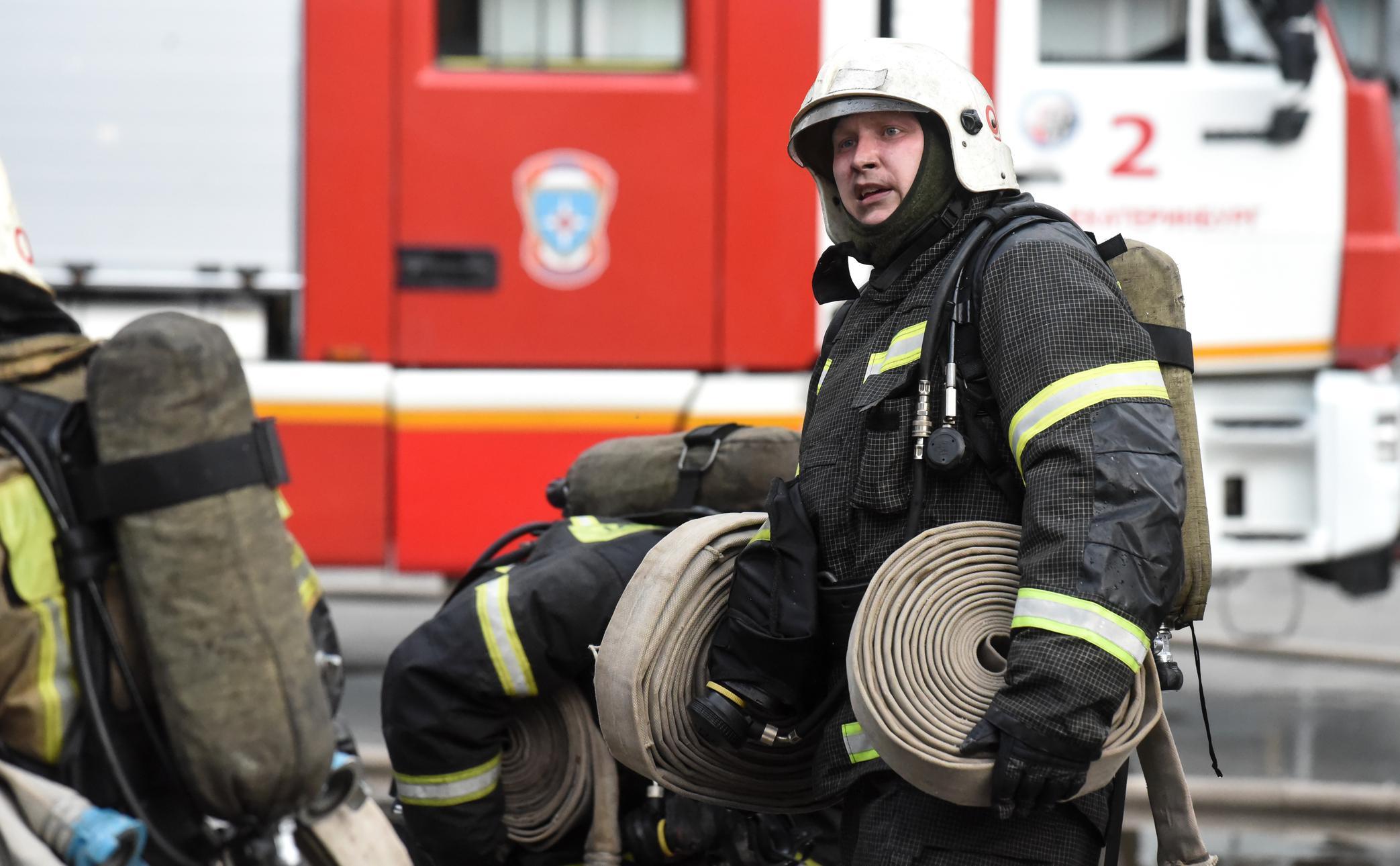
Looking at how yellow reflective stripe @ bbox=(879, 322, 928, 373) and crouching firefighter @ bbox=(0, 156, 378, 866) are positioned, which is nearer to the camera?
crouching firefighter @ bbox=(0, 156, 378, 866)

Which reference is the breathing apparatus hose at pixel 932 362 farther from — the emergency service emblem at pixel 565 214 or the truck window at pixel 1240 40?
the truck window at pixel 1240 40

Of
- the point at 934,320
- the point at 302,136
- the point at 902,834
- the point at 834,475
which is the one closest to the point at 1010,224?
the point at 934,320

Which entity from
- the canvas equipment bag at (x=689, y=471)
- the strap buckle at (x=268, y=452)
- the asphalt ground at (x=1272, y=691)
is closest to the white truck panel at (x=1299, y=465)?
the asphalt ground at (x=1272, y=691)

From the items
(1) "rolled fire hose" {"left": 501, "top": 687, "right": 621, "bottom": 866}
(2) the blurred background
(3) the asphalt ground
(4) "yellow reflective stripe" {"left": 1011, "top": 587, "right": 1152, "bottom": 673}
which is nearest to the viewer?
(4) "yellow reflective stripe" {"left": 1011, "top": 587, "right": 1152, "bottom": 673}

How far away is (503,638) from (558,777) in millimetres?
370

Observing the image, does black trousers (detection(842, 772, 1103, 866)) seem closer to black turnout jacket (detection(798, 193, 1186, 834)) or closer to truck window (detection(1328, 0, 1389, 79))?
black turnout jacket (detection(798, 193, 1186, 834))

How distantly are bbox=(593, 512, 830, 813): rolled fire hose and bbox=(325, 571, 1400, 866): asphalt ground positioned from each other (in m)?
2.58

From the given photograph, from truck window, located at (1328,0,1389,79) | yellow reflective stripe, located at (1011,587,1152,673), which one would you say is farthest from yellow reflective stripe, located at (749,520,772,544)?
truck window, located at (1328,0,1389,79)

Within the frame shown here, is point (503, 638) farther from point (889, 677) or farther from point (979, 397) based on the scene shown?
point (979, 397)

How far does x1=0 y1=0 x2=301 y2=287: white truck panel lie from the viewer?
5332 mm

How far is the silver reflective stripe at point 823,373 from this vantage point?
8.54 ft

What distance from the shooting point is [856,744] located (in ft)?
7.50

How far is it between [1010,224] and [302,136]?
3.58 meters

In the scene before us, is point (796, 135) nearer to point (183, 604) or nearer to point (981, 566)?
point (981, 566)
